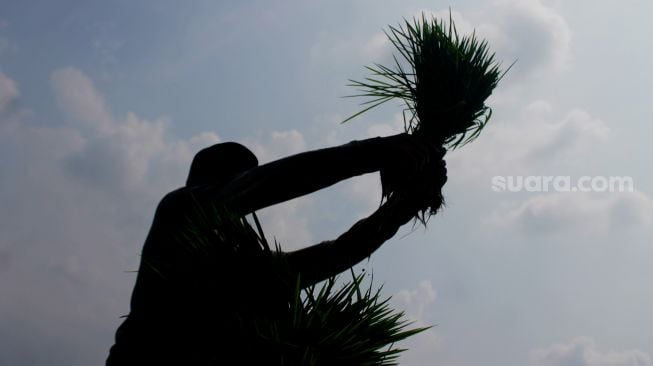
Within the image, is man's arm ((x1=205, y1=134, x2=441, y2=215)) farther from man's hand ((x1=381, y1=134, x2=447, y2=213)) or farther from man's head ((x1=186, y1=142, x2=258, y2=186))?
man's head ((x1=186, y1=142, x2=258, y2=186))

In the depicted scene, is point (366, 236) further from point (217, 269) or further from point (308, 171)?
point (217, 269)

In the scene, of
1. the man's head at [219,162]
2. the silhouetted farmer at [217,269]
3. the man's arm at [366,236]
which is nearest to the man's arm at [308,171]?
the silhouetted farmer at [217,269]

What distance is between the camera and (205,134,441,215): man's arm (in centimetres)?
239

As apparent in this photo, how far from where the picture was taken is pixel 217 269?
2465 millimetres

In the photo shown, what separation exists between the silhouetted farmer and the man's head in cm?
39

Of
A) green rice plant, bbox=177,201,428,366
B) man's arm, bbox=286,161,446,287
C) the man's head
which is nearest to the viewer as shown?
green rice plant, bbox=177,201,428,366

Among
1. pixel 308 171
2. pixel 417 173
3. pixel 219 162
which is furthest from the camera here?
pixel 219 162

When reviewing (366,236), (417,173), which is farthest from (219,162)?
(417,173)

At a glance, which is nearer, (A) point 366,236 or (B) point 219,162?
(A) point 366,236

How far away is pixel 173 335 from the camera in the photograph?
2.42m

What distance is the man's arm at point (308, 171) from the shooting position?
94.3 inches

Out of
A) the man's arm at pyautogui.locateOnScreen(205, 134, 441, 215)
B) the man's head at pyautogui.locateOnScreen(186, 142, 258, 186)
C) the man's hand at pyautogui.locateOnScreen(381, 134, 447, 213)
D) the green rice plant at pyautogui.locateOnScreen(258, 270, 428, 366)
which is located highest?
the man's head at pyautogui.locateOnScreen(186, 142, 258, 186)

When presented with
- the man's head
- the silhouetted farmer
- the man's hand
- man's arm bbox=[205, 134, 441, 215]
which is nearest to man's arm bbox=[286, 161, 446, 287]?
the man's hand

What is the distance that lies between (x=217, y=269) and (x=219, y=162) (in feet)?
2.73
